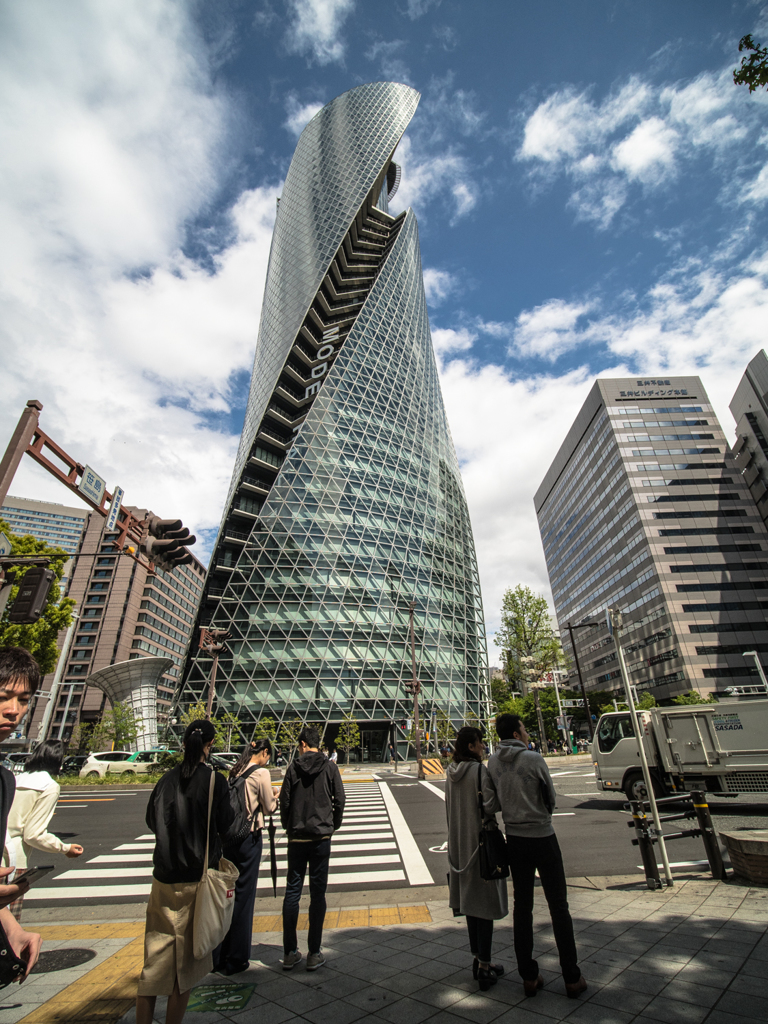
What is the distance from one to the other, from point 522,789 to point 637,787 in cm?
962

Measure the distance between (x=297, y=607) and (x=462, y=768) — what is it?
122 ft

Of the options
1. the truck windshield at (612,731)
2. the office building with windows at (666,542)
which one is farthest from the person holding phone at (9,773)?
the office building with windows at (666,542)

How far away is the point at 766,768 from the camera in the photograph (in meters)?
10.0

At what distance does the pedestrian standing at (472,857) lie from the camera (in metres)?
3.52

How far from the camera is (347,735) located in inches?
1353

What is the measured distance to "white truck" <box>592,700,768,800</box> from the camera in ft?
33.4

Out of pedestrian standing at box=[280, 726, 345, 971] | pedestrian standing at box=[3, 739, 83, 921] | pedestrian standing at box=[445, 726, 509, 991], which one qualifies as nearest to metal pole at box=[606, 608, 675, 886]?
pedestrian standing at box=[445, 726, 509, 991]

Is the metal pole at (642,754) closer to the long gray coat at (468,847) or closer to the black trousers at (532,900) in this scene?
the black trousers at (532,900)

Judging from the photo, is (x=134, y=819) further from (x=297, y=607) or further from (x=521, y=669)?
(x=521, y=669)

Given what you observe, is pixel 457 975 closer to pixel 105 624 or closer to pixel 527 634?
pixel 527 634

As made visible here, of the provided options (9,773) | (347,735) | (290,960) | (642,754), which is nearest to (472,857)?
(290,960)

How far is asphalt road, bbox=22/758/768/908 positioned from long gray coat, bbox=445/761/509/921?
354cm

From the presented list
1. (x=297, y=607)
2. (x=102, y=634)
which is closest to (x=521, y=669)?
(x=297, y=607)

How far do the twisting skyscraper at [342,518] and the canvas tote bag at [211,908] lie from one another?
35483mm
